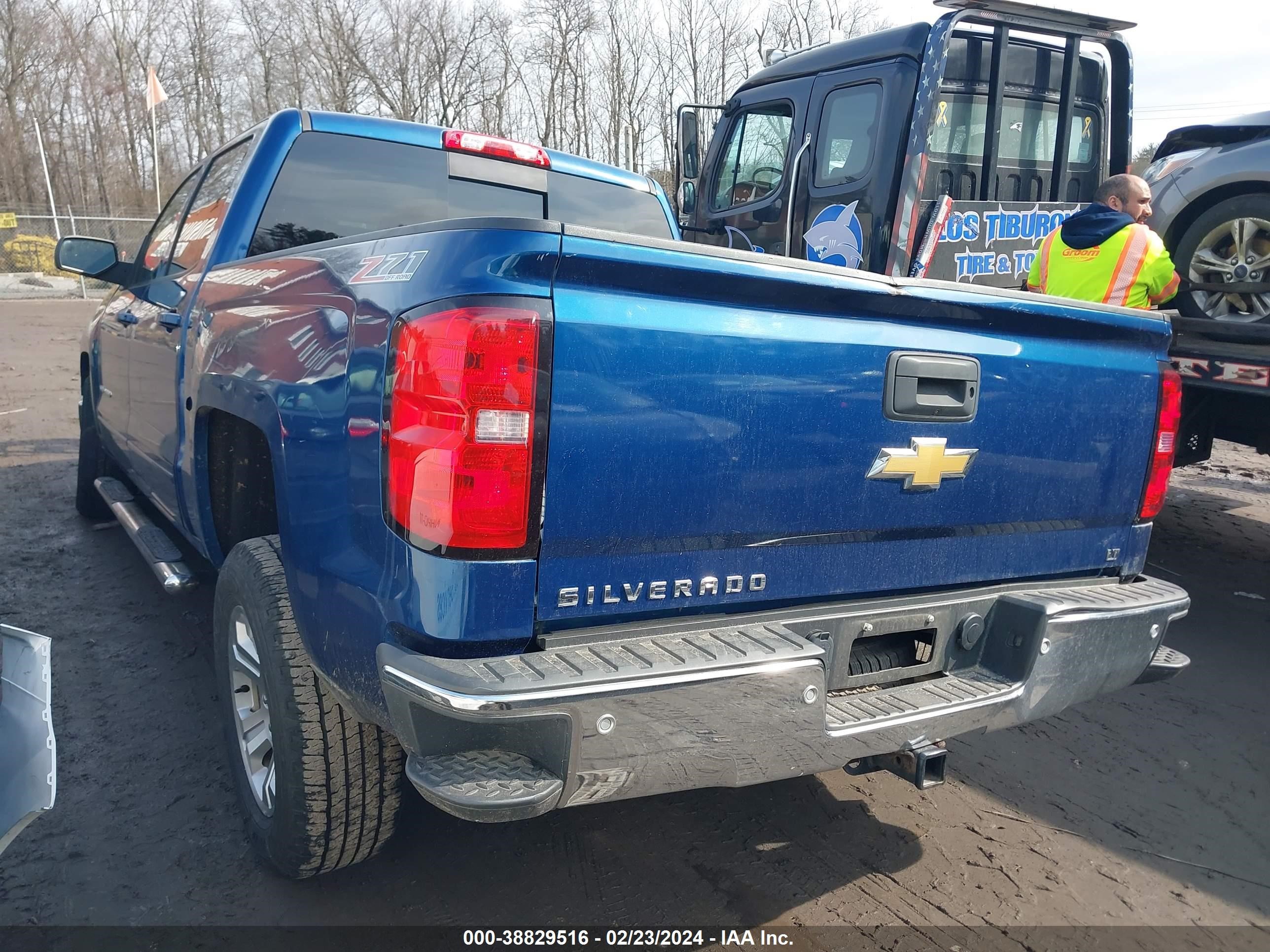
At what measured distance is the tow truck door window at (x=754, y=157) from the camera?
6543 millimetres

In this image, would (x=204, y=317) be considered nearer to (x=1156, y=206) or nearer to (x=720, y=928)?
(x=720, y=928)

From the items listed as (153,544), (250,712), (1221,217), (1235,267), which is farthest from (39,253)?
(1235,267)

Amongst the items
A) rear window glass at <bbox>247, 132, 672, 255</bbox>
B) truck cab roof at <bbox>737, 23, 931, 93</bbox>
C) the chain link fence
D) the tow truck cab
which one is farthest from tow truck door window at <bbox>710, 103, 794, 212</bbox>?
the chain link fence

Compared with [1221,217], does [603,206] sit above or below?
below

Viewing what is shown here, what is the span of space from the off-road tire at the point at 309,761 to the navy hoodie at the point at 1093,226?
13.9 feet

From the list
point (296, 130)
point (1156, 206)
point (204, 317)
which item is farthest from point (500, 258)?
point (1156, 206)

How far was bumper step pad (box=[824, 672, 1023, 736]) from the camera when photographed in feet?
6.86

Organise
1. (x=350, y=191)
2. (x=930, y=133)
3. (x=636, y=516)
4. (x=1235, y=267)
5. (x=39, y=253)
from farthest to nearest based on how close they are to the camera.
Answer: (x=39, y=253)
(x=930, y=133)
(x=1235, y=267)
(x=350, y=191)
(x=636, y=516)

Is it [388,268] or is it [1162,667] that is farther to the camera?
[1162,667]

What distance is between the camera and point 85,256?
419cm

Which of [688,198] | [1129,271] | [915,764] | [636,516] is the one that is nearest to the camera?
[636,516]

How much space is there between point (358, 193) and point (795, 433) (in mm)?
2085

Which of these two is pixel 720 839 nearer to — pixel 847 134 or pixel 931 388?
pixel 931 388

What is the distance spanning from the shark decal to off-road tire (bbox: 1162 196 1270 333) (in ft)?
5.85
